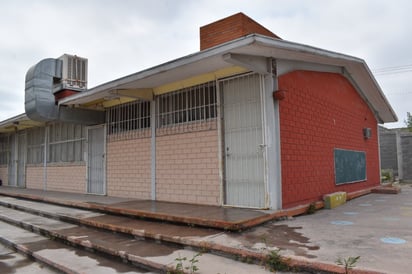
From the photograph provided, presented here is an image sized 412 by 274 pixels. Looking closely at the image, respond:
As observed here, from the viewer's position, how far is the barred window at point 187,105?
20.5 ft

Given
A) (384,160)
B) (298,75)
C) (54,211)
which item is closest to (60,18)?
(54,211)

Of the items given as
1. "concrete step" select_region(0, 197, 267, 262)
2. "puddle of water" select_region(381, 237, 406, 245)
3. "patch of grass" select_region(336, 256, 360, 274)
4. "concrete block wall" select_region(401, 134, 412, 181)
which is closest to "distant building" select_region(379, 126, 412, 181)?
"concrete block wall" select_region(401, 134, 412, 181)

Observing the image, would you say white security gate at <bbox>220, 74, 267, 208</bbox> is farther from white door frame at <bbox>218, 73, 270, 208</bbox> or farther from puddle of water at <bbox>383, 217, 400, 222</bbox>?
puddle of water at <bbox>383, 217, 400, 222</bbox>

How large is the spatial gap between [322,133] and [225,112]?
95.4 inches

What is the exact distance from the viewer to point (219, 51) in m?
4.68

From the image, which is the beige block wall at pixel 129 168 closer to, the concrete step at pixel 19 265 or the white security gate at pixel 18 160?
the concrete step at pixel 19 265

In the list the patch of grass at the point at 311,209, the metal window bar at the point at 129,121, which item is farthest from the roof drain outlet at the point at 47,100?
the patch of grass at the point at 311,209

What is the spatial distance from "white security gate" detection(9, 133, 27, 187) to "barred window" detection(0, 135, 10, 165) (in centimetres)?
50

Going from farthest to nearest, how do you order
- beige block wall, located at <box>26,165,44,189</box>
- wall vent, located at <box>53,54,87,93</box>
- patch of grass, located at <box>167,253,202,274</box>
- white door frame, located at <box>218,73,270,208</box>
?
beige block wall, located at <box>26,165,44,189</box> → wall vent, located at <box>53,54,87,93</box> → white door frame, located at <box>218,73,270,208</box> → patch of grass, located at <box>167,253,202,274</box>

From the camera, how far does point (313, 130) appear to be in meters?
6.49

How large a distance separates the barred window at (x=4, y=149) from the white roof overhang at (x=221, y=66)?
8.48 meters

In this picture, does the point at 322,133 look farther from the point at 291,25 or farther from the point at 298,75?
the point at 291,25

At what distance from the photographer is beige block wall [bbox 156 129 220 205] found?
19.8 feet

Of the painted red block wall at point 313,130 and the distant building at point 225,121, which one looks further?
the painted red block wall at point 313,130
